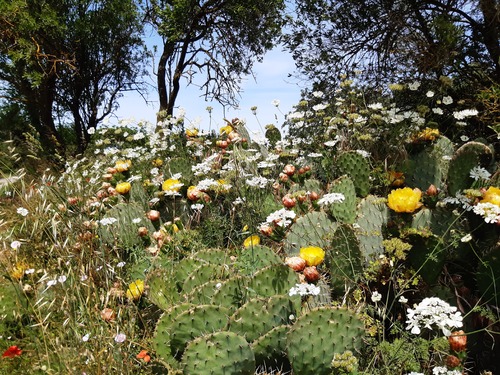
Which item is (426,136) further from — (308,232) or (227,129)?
(227,129)

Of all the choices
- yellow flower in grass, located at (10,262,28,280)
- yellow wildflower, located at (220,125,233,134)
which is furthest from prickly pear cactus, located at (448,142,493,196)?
yellow flower in grass, located at (10,262,28,280)

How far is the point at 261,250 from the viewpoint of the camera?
250 centimetres

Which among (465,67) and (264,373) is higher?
(465,67)

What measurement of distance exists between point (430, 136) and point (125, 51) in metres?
11.1

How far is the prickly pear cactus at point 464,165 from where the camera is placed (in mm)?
2740

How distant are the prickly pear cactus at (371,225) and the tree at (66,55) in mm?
8052

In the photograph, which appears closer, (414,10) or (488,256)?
(488,256)

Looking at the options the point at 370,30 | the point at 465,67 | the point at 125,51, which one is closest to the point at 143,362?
the point at 465,67

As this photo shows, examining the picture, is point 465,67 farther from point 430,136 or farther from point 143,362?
point 143,362

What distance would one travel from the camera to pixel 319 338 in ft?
6.30

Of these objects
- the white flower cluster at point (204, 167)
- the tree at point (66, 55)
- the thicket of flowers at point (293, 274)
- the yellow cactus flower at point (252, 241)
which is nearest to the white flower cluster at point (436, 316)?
the thicket of flowers at point (293, 274)

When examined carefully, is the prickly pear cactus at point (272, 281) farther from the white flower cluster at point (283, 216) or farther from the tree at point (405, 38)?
the tree at point (405, 38)

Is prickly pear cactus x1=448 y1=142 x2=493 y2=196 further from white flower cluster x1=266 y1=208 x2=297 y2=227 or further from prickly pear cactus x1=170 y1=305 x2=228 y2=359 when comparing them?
prickly pear cactus x1=170 y1=305 x2=228 y2=359

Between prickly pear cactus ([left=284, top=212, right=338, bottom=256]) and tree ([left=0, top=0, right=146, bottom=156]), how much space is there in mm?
7927
